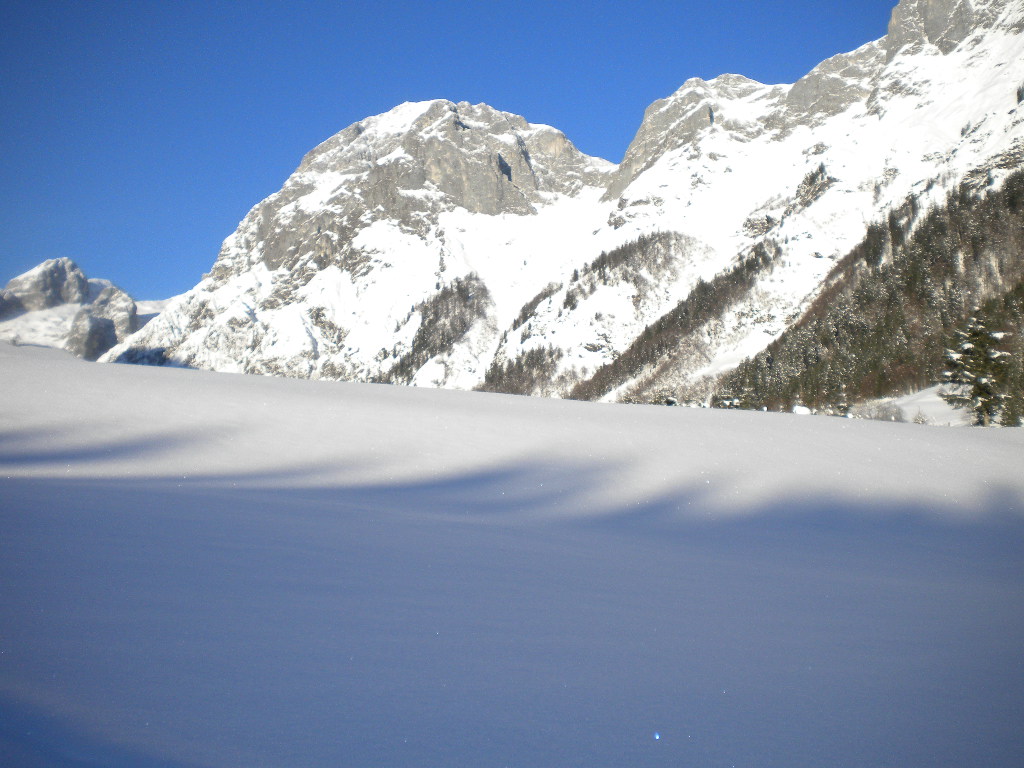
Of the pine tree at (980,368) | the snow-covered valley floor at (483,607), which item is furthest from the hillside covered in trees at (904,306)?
the snow-covered valley floor at (483,607)

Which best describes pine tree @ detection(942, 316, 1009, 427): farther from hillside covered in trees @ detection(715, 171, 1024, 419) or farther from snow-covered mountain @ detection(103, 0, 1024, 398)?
snow-covered mountain @ detection(103, 0, 1024, 398)

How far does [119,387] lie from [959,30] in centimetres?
18918

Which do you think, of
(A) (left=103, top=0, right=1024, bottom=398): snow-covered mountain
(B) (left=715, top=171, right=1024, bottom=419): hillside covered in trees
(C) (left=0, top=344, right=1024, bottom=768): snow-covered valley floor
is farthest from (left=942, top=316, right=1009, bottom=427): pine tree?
(A) (left=103, top=0, right=1024, bottom=398): snow-covered mountain

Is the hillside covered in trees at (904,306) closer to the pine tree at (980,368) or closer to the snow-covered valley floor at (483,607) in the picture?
the pine tree at (980,368)

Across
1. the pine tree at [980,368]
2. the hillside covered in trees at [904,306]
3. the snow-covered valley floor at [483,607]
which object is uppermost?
the hillside covered in trees at [904,306]

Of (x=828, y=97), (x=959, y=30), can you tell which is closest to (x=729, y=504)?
(x=959, y=30)

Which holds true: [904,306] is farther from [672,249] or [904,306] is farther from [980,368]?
[980,368]

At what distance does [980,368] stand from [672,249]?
11181 centimetres

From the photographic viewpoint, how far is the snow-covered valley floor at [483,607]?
84.0 inches

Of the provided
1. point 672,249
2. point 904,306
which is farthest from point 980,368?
point 672,249

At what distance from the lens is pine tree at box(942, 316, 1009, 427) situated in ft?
84.6

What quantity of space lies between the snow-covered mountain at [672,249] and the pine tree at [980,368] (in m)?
75.3

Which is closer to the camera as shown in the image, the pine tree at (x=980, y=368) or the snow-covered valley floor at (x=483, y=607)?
the snow-covered valley floor at (x=483, y=607)

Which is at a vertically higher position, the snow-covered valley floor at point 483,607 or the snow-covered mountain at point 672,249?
the snow-covered mountain at point 672,249
